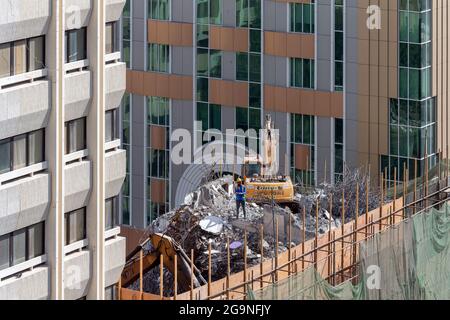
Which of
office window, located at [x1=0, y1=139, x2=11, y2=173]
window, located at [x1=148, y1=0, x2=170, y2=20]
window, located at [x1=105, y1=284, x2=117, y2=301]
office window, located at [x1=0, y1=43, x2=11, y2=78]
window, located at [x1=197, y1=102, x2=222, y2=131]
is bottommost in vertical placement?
window, located at [x1=197, y1=102, x2=222, y2=131]

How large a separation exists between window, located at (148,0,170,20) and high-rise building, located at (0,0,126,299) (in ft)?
173

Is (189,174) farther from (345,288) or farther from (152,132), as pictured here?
(345,288)

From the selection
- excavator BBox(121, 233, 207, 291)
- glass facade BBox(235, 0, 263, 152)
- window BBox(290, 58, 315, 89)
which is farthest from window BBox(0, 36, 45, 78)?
glass facade BBox(235, 0, 263, 152)

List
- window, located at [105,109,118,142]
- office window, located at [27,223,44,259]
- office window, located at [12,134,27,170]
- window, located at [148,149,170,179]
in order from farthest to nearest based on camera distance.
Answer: window, located at [148,149,170,179] → window, located at [105,109,118,142] → office window, located at [27,223,44,259] → office window, located at [12,134,27,170]

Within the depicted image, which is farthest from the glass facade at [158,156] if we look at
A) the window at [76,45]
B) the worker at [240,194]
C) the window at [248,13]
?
the window at [76,45]

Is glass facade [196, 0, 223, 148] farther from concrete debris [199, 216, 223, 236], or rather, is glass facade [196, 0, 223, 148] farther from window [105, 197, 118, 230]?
window [105, 197, 118, 230]

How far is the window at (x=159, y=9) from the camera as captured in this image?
114500 mm

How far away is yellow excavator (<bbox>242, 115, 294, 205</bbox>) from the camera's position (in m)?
94.9

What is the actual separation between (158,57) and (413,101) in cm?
1675

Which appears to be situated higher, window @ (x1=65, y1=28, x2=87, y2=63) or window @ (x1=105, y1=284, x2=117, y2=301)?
window @ (x1=65, y1=28, x2=87, y2=63)

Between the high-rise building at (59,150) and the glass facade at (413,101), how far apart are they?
43.5 metres

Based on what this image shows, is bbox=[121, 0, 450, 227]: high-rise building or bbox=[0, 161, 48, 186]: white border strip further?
bbox=[121, 0, 450, 227]: high-rise building

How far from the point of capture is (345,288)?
72.9 m

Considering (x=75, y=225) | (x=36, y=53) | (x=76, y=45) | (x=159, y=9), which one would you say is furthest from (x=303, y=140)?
(x=36, y=53)
